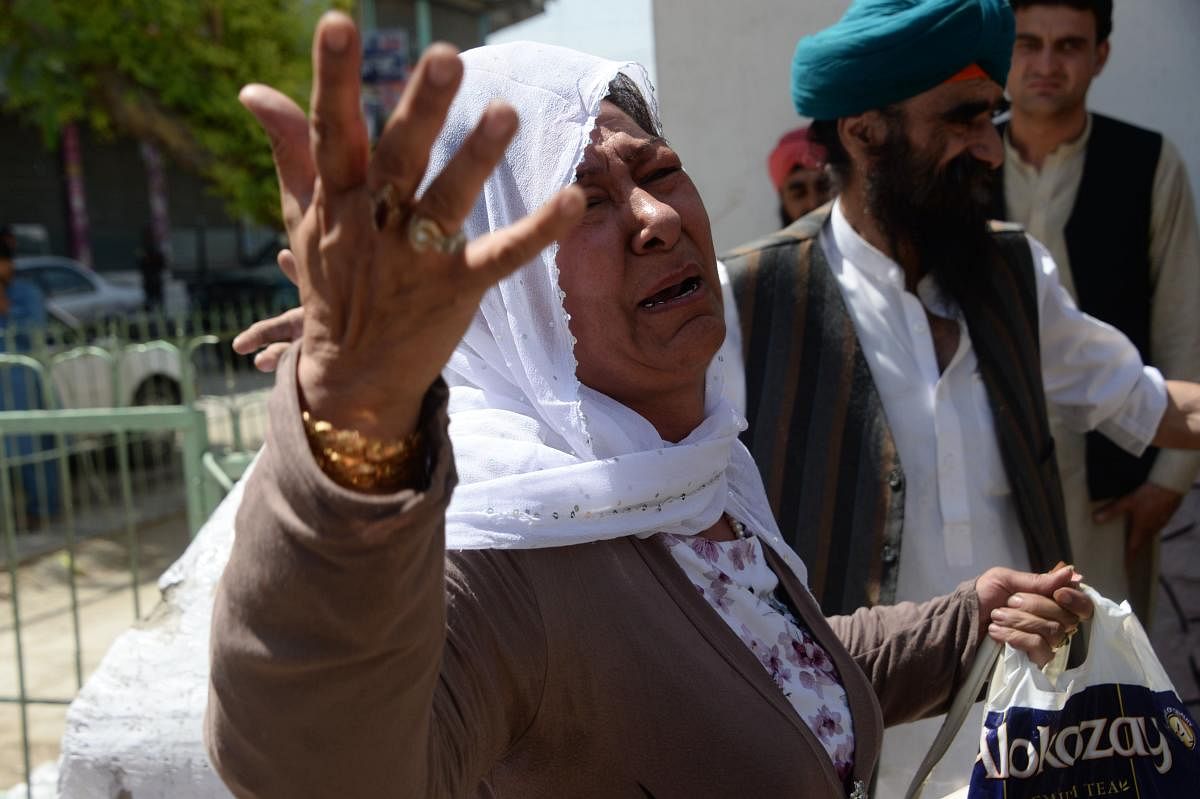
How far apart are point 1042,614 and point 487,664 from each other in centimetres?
96

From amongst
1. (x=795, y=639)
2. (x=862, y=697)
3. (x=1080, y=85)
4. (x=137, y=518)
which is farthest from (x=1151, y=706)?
(x=137, y=518)

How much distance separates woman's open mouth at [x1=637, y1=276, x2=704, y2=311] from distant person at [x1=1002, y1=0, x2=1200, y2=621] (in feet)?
6.56

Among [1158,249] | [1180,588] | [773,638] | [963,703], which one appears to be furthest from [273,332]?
[1180,588]

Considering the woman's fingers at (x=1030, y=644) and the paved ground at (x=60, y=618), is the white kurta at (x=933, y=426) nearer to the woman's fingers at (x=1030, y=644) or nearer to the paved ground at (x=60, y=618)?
the woman's fingers at (x=1030, y=644)

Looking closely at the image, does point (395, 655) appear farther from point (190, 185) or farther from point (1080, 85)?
point (190, 185)

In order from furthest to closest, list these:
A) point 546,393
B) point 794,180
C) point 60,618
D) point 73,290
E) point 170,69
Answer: point 73,290, point 170,69, point 60,618, point 794,180, point 546,393

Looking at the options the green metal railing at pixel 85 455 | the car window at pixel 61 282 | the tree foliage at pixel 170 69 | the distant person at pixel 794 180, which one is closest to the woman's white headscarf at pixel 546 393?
the distant person at pixel 794 180

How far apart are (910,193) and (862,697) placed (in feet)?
4.38

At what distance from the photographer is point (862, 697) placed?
153 cm

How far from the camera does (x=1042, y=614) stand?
5.57 feet

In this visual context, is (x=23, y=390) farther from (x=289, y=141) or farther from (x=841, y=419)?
(x=289, y=141)

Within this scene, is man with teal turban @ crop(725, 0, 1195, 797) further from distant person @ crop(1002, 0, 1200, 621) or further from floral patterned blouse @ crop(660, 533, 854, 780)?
floral patterned blouse @ crop(660, 533, 854, 780)

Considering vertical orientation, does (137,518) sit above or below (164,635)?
below

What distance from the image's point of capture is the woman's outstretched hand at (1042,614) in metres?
1.68
